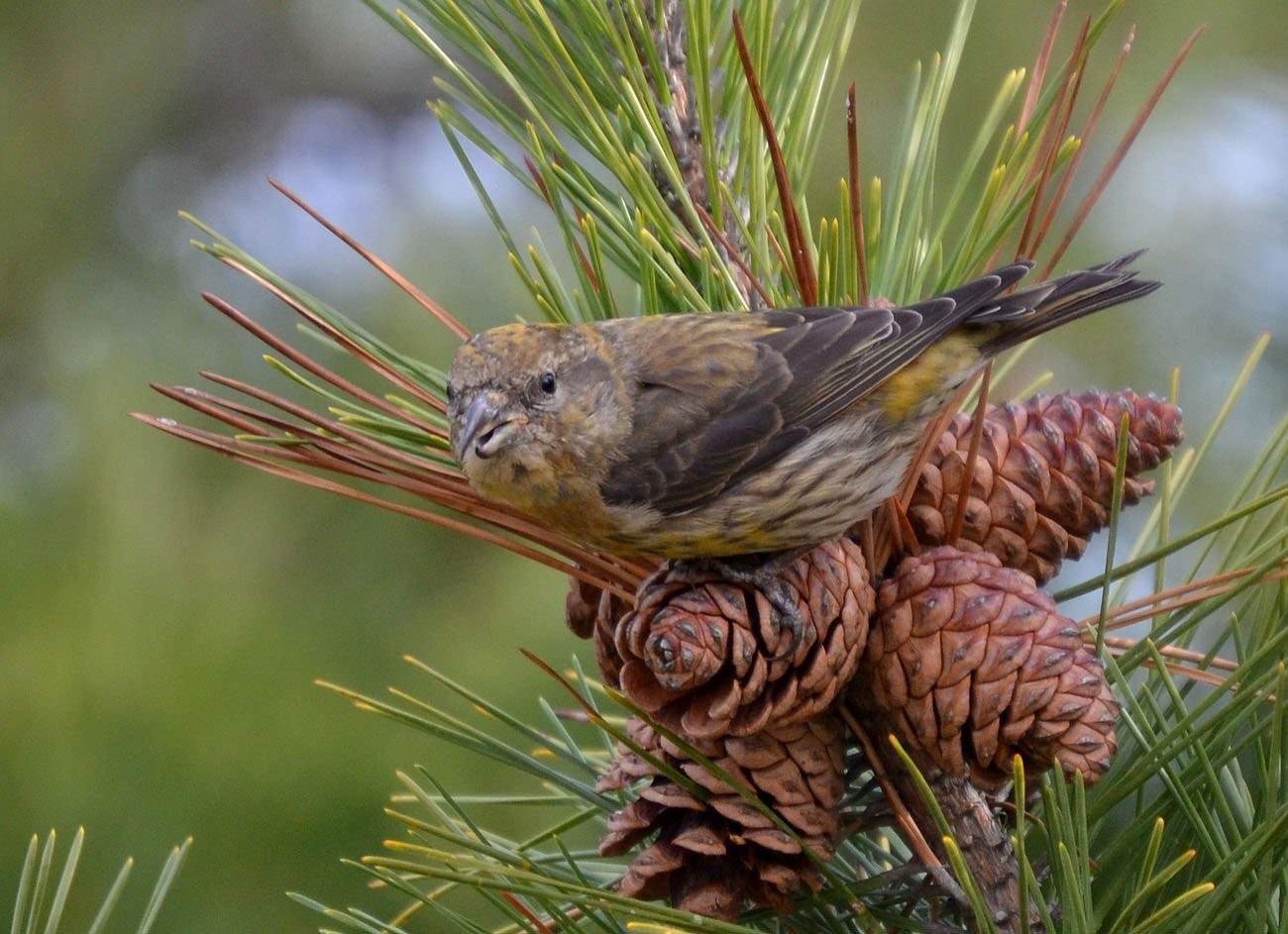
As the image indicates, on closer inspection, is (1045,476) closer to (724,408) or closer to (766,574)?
(766,574)

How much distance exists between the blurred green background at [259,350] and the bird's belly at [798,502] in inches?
42.4

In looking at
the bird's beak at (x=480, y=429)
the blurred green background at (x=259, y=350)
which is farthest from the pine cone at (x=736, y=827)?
the blurred green background at (x=259, y=350)

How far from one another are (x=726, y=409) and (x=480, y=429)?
23.7 inches

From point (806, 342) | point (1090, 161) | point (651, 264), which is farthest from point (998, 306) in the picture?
point (1090, 161)

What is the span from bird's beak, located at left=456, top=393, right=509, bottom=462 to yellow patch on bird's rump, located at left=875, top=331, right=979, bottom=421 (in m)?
0.74

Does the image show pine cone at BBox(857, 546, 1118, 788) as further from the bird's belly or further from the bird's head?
the bird's head

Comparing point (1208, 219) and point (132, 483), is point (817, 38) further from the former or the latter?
point (1208, 219)

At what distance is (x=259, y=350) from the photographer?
Answer: 4.45 m

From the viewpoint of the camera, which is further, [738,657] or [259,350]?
[259,350]

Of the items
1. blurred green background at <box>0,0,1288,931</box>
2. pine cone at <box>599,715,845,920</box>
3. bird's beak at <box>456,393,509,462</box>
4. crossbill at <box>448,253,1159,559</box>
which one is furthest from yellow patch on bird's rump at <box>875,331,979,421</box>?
blurred green background at <box>0,0,1288,931</box>

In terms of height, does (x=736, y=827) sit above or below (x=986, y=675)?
below

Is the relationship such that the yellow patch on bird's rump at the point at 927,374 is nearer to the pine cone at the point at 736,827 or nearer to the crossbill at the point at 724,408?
the crossbill at the point at 724,408

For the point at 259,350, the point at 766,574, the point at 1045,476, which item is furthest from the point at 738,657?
the point at 259,350

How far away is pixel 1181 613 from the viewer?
70.9 inches
